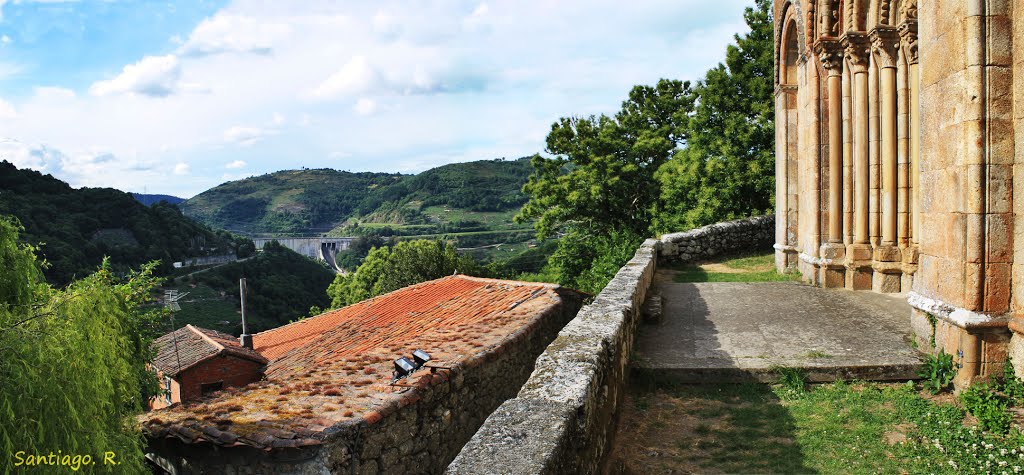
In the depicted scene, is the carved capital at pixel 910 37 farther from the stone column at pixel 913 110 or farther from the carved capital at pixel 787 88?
the carved capital at pixel 787 88

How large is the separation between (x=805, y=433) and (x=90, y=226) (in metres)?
44.7

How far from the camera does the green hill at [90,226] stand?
3083 cm

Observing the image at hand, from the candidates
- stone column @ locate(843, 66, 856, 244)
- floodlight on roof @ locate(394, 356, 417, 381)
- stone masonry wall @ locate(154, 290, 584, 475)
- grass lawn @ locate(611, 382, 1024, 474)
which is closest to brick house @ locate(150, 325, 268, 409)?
stone masonry wall @ locate(154, 290, 584, 475)

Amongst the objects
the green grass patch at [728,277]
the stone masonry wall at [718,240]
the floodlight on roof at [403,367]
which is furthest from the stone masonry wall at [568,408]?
the stone masonry wall at [718,240]

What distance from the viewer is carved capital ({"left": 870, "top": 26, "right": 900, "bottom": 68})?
8.45 meters

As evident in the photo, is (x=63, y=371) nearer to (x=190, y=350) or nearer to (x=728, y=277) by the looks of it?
(x=190, y=350)

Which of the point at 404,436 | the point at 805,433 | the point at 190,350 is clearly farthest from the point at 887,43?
the point at 190,350

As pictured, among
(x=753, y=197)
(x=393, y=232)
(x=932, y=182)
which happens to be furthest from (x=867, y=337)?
(x=393, y=232)

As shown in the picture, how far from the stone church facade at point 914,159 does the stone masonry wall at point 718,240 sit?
87.4 inches

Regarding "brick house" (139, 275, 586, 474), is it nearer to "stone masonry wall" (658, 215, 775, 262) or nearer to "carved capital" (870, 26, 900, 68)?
"stone masonry wall" (658, 215, 775, 262)

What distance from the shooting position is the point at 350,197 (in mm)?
126125

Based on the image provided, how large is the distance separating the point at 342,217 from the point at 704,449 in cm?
12196

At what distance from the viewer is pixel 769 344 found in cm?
595

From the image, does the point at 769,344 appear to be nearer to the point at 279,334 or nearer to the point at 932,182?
the point at 932,182
